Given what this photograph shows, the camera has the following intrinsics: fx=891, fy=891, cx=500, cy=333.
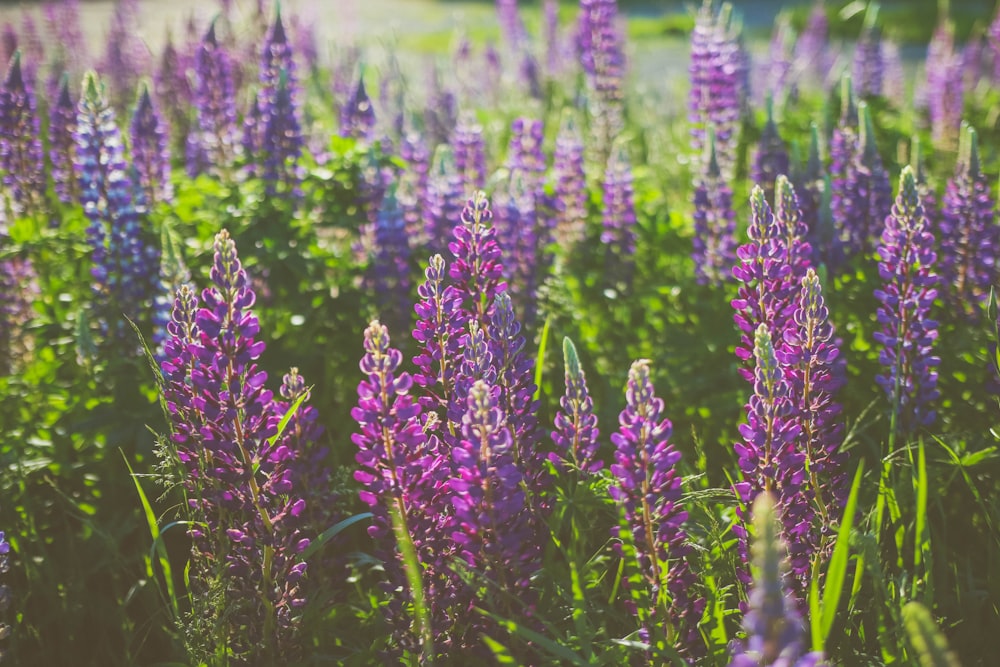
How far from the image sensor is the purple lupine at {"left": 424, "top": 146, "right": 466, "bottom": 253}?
4.06m

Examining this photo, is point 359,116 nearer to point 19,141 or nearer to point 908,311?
point 19,141

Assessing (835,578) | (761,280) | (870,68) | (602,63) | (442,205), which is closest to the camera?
(835,578)

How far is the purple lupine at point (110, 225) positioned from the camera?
375 centimetres

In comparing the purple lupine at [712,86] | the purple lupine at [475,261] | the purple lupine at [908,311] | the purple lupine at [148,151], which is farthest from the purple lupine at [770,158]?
the purple lupine at [148,151]

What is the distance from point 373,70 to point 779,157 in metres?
9.48

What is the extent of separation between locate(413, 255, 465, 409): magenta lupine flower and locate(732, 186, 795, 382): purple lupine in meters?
0.81

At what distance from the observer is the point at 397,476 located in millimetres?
2209

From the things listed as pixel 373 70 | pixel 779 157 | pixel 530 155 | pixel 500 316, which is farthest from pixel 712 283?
pixel 373 70

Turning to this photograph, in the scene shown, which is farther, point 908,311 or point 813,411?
point 908,311

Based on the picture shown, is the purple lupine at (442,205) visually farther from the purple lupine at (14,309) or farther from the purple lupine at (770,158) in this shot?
the purple lupine at (14,309)

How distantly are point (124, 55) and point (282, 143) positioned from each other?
13.0 feet

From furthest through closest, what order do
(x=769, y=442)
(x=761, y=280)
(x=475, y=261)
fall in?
1. (x=475, y=261)
2. (x=761, y=280)
3. (x=769, y=442)

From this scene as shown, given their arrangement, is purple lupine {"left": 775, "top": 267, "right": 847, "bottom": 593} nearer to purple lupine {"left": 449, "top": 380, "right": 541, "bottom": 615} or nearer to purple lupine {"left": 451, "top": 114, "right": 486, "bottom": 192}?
purple lupine {"left": 449, "top": 380, "right": 541, "bottom": 615}

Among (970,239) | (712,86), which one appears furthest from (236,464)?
(712,86)
